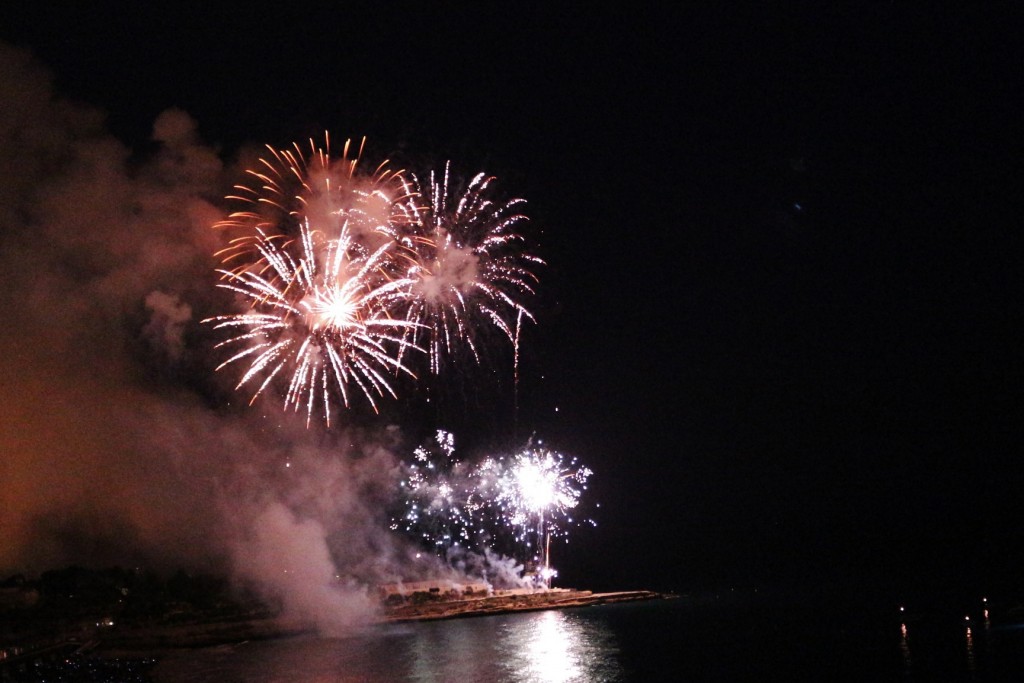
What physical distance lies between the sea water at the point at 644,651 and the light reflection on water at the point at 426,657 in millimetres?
61

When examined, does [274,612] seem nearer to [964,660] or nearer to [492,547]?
[492,547]

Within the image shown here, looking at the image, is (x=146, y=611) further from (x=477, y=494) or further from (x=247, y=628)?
(x=477, y=494)

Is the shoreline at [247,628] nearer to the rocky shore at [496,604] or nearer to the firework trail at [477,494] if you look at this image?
the rocky shore at [496,604]

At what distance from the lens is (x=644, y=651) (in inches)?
1403

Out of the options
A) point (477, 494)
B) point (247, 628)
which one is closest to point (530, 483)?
point (477, 494)

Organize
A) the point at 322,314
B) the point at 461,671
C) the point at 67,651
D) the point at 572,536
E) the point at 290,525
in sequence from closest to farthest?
the point at 322,314 < the point at 461,671 < the point at 67,651 < the point at 290,525 < the point at 572,536

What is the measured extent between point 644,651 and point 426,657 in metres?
9.67

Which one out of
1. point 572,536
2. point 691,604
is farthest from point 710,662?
point 572,536

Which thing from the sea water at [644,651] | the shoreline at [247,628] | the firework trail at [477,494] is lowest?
the sea water at [644,651]

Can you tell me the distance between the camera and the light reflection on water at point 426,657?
1157 inches

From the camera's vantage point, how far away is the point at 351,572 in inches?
2162

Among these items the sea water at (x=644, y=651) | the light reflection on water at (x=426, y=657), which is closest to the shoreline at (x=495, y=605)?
the sea water at (x=644, y=651)

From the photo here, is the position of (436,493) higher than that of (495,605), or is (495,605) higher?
(436,493)

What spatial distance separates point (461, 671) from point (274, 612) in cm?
2348
